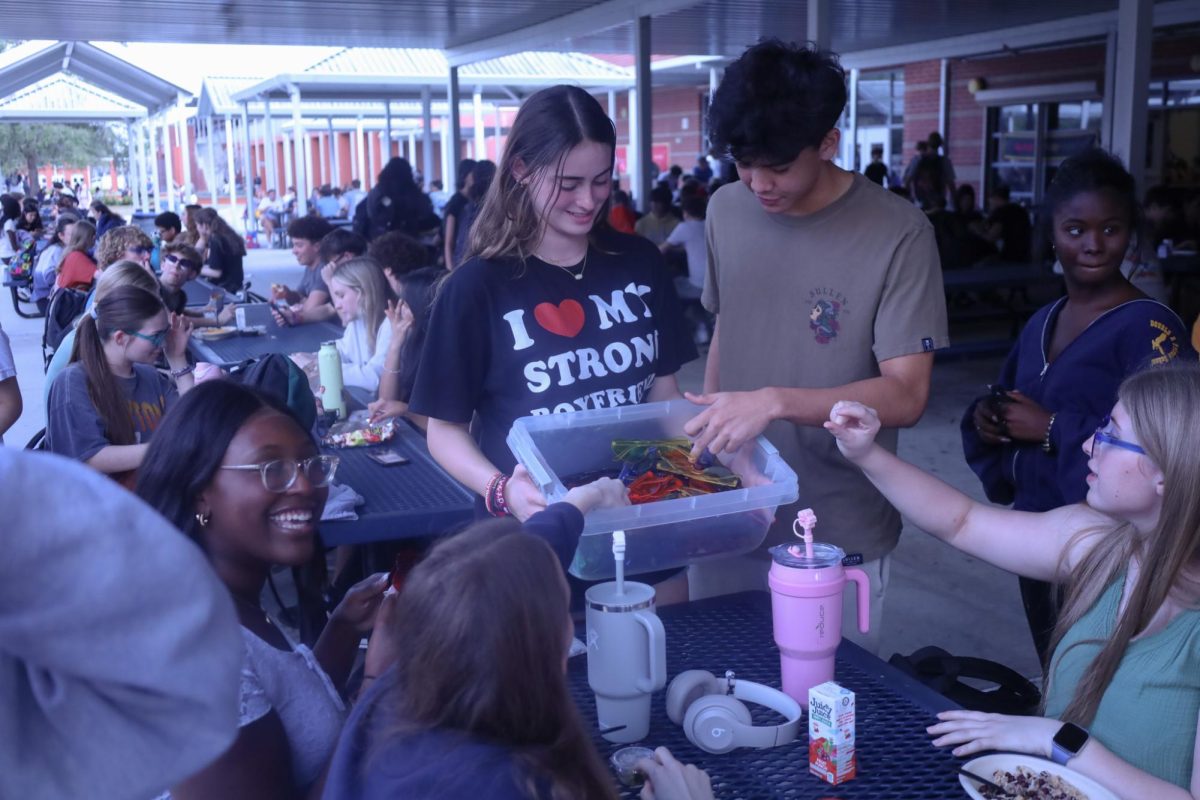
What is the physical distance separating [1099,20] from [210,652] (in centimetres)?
1299

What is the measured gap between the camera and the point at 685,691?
5.11 feet

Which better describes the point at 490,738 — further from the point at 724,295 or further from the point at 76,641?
the point at 724,295

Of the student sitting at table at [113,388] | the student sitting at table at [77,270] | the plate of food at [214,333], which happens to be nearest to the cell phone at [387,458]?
the student sitting at table at [113,388]

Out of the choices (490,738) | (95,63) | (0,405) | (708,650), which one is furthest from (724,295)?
(95,63)

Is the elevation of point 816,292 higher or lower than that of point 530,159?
lower

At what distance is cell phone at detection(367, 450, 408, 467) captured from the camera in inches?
127

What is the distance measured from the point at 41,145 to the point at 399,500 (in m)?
50.3

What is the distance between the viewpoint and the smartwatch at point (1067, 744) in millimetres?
1444

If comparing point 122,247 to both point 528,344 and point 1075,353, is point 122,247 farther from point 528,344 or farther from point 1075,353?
point 1075,353

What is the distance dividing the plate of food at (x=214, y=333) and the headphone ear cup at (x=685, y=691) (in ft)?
15.1

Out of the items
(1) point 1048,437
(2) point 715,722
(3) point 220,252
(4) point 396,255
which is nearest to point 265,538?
(2) point 715,722

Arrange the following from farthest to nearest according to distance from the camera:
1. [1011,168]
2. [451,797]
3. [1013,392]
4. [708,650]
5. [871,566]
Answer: [1011,168] < [1013,392] < [871,566] < [708,650] < [451,797]

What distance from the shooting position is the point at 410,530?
2.75 meters

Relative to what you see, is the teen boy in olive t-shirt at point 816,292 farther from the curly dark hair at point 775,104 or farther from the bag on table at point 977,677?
the bag on table at point 977,677
